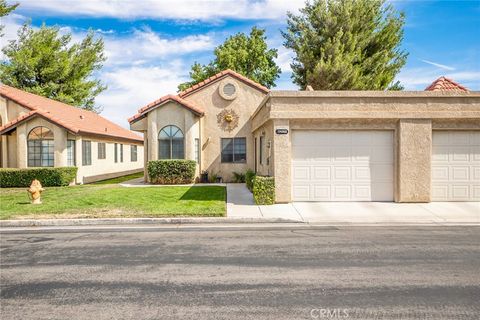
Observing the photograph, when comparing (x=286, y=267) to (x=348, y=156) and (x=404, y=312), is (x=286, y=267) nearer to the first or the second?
(x=404, y=312)

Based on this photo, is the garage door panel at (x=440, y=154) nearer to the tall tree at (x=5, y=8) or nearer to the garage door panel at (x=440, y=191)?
A: the garage door panel at (x=440, y=191)

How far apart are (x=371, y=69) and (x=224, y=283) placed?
2624 centimetres

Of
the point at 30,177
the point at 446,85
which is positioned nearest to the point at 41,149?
the point at 30,177

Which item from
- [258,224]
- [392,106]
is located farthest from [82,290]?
[392,106]

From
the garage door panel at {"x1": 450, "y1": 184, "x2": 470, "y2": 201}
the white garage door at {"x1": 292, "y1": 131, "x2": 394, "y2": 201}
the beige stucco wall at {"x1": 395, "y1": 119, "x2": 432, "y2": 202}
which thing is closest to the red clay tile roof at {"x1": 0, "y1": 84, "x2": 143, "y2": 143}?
the white garage door at {"x1": 292, "y1": 131, "x2": 394, "y2": 201}

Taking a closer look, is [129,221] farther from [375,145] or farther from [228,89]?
[228,89]

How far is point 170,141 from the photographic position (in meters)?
18.6

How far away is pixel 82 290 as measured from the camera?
193 inches

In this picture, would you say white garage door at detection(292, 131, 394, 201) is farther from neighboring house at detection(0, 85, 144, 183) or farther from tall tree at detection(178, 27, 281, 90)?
tall tree at detection(178, 27, 281, 90)

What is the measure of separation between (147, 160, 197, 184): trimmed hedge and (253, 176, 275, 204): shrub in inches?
270

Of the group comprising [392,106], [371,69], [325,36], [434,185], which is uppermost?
[325,36]

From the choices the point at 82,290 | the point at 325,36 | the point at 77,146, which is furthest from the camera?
the point at 325,36

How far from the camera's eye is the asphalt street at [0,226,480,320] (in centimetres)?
427

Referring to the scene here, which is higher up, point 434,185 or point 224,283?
point 434,185
